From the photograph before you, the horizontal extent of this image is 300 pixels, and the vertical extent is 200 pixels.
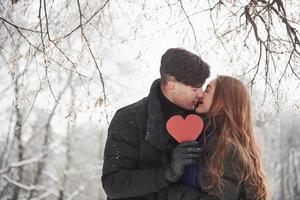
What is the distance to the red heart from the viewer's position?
256 cm

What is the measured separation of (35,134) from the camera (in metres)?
19.3

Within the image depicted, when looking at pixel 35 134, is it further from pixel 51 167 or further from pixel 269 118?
pixel 269 118

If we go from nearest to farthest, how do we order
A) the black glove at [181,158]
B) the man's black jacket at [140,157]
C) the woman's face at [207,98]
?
the black glove at [181,158] → the man's black jacket at [140,157] → the woman's face at [207,98]

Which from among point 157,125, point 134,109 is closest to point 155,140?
point 157,125

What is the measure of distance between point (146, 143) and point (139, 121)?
0.13m

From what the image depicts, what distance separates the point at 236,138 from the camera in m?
2.61

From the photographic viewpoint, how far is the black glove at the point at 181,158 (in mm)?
2422

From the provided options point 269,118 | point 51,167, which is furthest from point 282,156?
point 269,118

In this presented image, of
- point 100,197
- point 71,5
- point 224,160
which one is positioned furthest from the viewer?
point 100,197

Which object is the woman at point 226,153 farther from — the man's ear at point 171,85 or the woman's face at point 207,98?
the man's ear at point 171,85

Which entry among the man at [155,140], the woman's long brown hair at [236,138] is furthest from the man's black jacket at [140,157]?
the woman's long brown hair at [236,138]

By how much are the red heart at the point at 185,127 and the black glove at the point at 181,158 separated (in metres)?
0.07

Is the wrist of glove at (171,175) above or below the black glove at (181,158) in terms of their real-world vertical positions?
below

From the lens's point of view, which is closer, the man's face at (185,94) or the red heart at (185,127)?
the red heart at (185,127)
